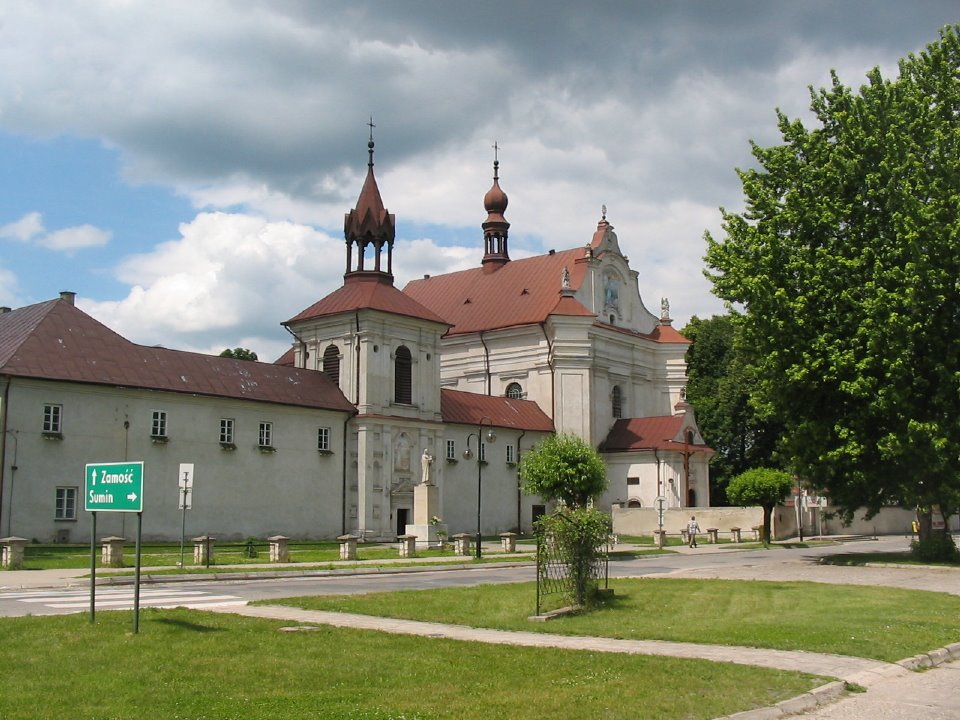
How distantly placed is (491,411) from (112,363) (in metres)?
24.5

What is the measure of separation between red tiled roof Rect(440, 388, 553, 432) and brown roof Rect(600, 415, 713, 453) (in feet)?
16.4

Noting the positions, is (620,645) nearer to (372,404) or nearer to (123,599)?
(123,599)

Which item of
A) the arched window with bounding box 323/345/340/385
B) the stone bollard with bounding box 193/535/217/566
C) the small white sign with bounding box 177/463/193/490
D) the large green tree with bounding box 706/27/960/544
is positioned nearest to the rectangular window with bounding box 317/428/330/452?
the arched window with bounding box 323/345/340/385

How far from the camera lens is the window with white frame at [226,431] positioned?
4494cm

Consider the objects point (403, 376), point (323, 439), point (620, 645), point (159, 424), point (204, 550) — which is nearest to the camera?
point (620, 645)

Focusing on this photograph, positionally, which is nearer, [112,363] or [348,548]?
[348,548]

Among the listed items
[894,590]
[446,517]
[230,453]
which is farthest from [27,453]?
[894,590]

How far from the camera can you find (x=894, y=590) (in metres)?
21.8

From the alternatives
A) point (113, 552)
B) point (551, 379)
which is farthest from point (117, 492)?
Result: point (551, 379)

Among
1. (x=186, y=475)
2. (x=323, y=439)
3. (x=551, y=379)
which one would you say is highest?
(x=551, y=379)

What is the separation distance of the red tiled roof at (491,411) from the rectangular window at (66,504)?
21844 millimetres

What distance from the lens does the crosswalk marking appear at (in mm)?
18500

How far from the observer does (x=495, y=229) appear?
3002 inches

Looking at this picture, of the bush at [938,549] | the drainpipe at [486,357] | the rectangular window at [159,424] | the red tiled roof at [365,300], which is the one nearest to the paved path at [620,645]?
the bush at [938,549]
